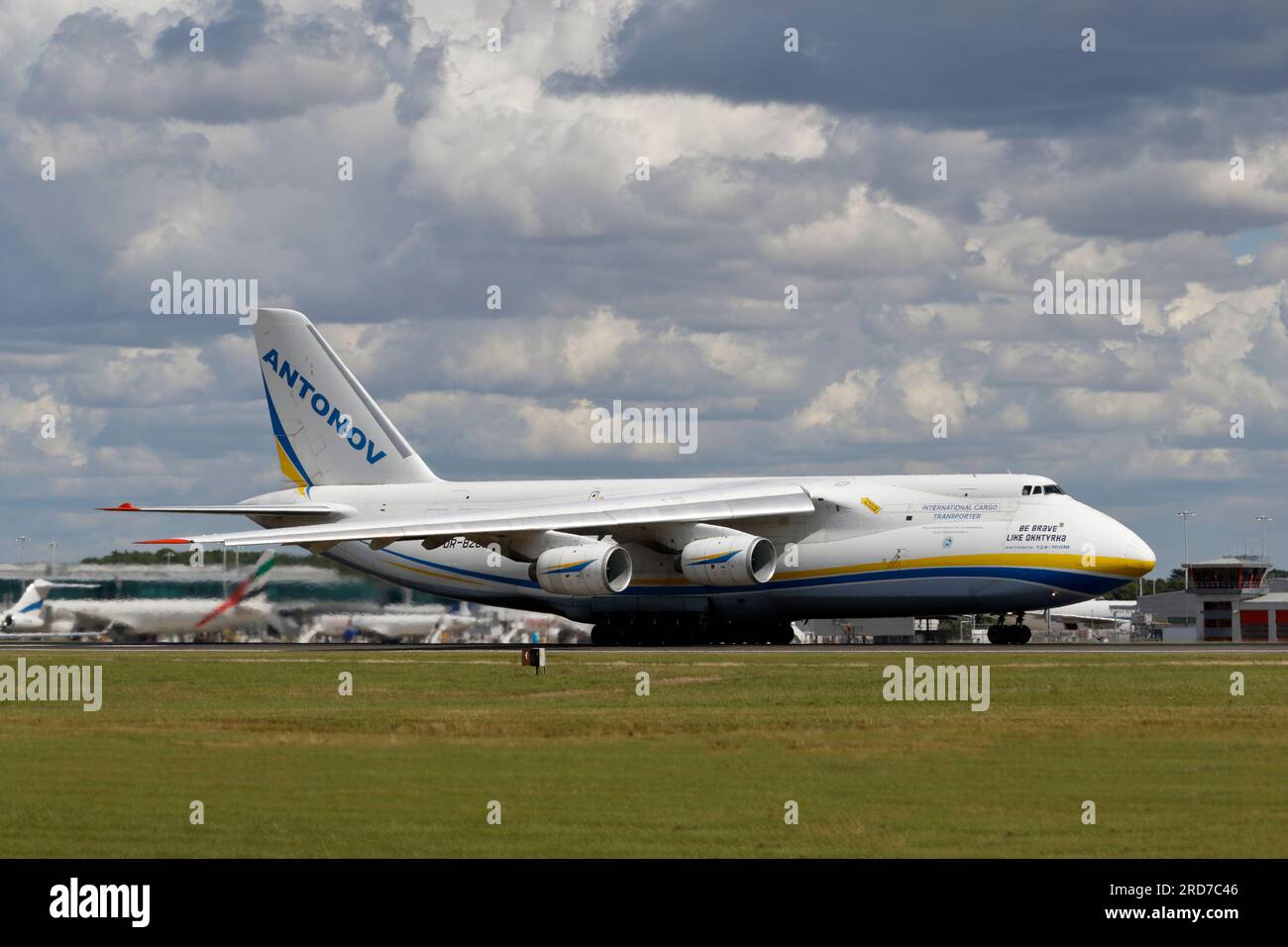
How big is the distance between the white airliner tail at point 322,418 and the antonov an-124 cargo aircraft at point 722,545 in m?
1.22

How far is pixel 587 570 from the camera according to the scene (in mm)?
57312

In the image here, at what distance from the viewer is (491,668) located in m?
44.5

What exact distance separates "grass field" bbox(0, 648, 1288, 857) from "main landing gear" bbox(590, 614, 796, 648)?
21293mm

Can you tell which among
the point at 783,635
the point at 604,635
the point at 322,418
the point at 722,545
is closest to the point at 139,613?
the point at 322,418

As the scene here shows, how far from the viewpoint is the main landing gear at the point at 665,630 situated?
201 ft

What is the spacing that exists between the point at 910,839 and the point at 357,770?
26.2 ft

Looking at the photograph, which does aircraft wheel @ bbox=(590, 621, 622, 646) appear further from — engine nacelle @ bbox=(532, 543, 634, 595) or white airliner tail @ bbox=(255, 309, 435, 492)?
white airliner tail @ bbox=(255, 309, 435, 492)

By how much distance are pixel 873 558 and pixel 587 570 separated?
28.3 feet

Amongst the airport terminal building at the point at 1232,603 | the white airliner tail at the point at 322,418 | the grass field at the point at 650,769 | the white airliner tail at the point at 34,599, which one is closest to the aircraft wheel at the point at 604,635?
the white airliner tail at the point at 322,418

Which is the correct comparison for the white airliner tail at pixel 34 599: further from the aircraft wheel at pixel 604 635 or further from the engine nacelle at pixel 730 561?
the engine nacelle at pixel 730 561

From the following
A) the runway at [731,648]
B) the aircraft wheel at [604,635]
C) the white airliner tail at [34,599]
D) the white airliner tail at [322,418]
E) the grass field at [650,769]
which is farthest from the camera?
the white airliner tail at [322,418]

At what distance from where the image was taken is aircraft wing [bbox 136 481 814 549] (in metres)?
57.3

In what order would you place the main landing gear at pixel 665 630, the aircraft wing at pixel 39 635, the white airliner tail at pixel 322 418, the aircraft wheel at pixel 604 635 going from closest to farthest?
the aircraft wing at pixel 39 635 < the main landing gear at pixel 665 630 < the aircraft wheel at pixel 604 635 < the white airliner tail at pixel 322 418
